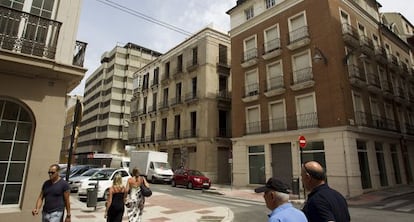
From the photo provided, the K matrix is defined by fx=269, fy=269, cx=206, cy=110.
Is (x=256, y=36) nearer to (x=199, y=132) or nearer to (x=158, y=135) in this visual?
(x=199, y=132)

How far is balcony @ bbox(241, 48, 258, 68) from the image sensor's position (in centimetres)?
2338

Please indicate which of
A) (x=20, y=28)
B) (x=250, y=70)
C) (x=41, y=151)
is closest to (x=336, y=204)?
(x=41, y=151)

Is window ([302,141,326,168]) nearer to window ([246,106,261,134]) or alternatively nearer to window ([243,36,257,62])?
window ([246,106,261,134])

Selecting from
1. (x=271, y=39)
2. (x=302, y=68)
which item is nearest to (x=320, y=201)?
(x=302, y=68)

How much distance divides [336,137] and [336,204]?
15994 millimetres

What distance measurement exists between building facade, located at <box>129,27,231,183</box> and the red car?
4.05 metres

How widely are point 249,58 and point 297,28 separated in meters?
4.83

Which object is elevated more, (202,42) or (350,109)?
(202,42)

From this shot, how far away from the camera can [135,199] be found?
7340 millimetres

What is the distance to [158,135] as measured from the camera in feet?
117

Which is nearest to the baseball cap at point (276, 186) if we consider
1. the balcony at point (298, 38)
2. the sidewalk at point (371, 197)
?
the sidewalk at point (371, 197)

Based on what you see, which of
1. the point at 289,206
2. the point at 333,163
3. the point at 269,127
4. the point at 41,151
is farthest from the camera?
the point at 269,127

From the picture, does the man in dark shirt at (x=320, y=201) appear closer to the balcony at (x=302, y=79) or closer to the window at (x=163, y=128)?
the balcony at (x=302, y=79)

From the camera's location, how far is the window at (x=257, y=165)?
21.5 metres
